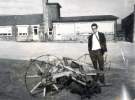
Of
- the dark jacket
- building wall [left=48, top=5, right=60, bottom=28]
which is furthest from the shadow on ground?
building wall [left=48, top=5, right=60, bottom=28]

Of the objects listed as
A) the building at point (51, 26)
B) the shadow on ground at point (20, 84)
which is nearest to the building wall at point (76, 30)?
the building at point (51, 26)

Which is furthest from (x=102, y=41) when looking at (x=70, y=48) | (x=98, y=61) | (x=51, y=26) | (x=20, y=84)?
(x=20, y=84)

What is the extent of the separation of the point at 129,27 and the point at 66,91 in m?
0.90

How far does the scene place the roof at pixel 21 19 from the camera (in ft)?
8.60

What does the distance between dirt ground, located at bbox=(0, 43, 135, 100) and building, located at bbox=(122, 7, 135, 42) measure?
81mm

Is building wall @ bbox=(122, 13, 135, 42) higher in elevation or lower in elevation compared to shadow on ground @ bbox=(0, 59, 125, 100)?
higher

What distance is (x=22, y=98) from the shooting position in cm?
264

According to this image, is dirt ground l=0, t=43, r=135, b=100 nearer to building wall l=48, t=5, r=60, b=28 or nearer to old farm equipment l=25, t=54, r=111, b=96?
old farm equipment l=25, t=54, r=111, b=96

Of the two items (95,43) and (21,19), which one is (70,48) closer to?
(95,43)

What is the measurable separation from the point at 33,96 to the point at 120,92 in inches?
34.3

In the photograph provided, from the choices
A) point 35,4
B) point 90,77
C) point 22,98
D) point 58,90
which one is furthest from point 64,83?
point 35,4

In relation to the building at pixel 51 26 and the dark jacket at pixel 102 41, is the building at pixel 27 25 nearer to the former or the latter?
the building at pixel 51 26

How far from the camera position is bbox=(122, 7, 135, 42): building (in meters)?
Result: 2.55

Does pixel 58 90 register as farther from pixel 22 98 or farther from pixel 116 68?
pixel 116 68
